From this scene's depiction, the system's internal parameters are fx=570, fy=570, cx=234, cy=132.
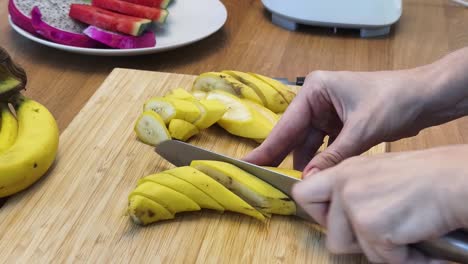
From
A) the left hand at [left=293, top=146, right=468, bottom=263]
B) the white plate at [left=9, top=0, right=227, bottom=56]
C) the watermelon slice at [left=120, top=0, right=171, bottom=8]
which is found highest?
the left hand at [left=293, top=146, right=468, bottom=263]

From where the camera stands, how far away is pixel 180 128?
104 centimetres

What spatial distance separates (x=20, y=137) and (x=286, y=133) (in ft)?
1.45

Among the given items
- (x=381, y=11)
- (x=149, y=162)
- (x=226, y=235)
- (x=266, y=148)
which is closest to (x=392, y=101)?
(x=266, y=148)

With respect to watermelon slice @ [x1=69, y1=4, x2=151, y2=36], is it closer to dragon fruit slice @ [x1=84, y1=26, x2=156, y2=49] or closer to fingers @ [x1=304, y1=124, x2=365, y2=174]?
dragon fruit slice @ [x1=84, y1=26, x2=156, y2=49]

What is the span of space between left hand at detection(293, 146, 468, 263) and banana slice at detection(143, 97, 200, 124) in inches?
15.8

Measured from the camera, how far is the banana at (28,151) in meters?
0.88

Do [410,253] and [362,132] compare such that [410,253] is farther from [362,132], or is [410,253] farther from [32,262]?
[32,262]

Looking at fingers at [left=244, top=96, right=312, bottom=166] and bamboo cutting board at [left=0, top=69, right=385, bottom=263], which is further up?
fingers at [left=244, top=96, right=312, bottom=166]

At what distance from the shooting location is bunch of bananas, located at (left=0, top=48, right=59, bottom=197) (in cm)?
89

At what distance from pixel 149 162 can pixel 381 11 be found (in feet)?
2.93

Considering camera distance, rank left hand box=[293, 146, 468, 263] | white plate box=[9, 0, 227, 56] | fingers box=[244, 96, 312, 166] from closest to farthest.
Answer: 1. left hand box=[293, 146, 468, 263]
2. fingers box=[244, 96, 312, 166]
3. white plate box=[9, 0, 227, 56]

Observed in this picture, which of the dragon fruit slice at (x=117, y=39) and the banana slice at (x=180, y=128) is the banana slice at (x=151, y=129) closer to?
the banana slice at (x=180, y=128)

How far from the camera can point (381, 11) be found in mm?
1591

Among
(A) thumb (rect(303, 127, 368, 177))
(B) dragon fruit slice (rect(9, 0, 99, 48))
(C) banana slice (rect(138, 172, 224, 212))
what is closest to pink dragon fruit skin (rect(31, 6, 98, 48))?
(B) dragon fruit slice (rect(9, 0, 99, 48))
